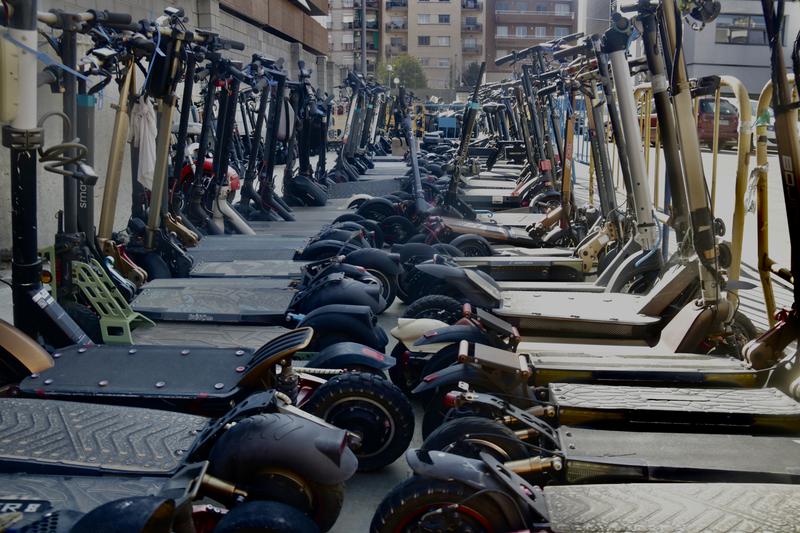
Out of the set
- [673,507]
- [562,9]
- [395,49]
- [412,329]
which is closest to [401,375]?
[412,329]

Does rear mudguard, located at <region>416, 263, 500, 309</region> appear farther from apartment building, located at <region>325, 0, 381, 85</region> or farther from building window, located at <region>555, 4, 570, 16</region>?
building window, located at <region>555, 4, 570, 16</region>

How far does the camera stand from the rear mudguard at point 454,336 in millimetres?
4895

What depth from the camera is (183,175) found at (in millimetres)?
9586

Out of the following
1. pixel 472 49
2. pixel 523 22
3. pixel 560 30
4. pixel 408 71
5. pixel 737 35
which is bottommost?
pixel 737 35

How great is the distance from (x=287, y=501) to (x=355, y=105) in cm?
1451

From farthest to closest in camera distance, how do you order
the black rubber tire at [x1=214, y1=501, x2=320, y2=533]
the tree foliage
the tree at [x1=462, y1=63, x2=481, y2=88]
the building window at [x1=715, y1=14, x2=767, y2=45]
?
the tree foliage, the tree at [x1=462, y1=63, x2=481, y2=88], the building window at [x1=715, y1=14, x2=767, y2=45], the black rubber tire at [x1=214, y1=501, x2=320, y2=533]

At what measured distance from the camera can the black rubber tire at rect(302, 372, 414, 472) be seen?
4113mm

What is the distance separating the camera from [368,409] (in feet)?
13.6

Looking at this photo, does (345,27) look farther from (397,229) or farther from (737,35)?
(397,229)

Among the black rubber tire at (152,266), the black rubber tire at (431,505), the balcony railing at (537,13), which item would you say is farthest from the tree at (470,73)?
the black rubber tire at (431,505)

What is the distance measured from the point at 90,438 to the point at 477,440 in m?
1.53

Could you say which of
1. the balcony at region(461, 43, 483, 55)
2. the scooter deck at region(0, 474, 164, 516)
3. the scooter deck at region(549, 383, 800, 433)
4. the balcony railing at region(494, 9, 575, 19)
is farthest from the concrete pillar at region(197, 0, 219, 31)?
the balcony railing at region(494, 9, 575, 19)

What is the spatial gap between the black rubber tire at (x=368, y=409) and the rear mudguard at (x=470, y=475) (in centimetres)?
107

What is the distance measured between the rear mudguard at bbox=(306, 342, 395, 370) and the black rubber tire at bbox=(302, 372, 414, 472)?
372 mm
